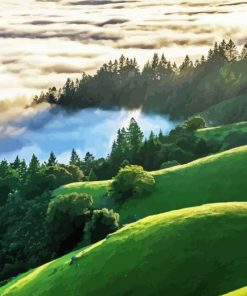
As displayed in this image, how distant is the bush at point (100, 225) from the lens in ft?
285

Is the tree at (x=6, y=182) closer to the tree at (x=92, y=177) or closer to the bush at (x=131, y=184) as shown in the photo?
the tree at (x=92, y=177)

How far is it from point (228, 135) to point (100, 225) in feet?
247

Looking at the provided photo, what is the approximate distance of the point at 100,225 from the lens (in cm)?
8719

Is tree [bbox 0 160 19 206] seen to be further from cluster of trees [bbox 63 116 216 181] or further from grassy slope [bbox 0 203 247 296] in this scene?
grassy slope [bbox 0 203 247 296]

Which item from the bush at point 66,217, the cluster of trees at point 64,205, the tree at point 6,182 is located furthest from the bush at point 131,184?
the tree at point 6,182

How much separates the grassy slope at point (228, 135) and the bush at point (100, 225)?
214 feet

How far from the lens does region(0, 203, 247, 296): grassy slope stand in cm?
5694

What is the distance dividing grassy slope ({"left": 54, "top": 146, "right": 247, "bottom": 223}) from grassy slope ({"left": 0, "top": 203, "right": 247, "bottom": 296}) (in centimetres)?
2575

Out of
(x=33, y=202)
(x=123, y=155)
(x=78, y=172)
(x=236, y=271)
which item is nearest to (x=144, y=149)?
(x=123, y=155)

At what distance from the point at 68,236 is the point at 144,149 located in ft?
213

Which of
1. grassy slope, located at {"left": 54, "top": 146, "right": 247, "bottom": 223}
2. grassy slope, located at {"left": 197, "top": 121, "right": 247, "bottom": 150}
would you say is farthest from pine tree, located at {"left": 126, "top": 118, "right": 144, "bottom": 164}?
grassy slope, located at {"left": 54, "top": 146, "right": 247, "bottom": 223}

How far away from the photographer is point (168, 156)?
14750 cm

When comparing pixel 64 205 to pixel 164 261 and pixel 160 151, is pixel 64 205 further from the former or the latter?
pixel 160 151

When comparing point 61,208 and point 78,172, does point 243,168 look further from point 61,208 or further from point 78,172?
point 78,172
